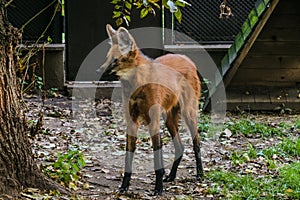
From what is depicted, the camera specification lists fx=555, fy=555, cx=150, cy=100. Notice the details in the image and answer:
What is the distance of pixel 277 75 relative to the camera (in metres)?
7.64

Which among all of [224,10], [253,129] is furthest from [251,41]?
[224,10]

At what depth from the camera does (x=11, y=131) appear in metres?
3.56

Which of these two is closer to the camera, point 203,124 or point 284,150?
point 284,150

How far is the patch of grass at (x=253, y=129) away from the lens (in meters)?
6.51

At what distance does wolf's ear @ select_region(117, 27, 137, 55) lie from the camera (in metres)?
4.00

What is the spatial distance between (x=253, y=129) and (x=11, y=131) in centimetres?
374

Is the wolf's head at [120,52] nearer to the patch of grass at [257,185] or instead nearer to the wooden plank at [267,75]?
the patch of grass at [257,185]

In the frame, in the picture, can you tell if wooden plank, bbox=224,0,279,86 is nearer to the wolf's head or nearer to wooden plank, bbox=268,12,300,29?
wooden plank, bbox=268,12,300,29

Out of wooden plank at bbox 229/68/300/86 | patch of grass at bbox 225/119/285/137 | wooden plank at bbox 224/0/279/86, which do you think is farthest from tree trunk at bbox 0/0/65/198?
wooden plank at bbox 229/68/300/86

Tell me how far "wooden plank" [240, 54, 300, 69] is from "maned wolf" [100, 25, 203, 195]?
2.57 metres

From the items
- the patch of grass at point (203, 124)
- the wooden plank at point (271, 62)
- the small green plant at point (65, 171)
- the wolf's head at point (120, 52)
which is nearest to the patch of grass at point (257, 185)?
the small green plant at point (65, 171)

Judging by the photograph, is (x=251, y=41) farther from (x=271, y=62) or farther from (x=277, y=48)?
(x=271, y=62)

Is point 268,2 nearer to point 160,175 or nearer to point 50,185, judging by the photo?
point 160,175

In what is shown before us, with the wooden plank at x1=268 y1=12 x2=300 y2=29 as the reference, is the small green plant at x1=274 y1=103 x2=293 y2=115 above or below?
below
